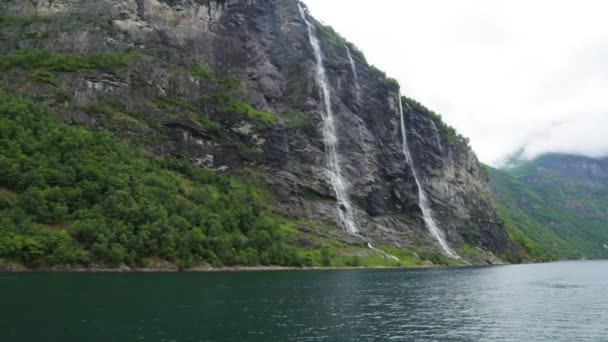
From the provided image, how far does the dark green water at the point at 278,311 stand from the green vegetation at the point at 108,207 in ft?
50.4

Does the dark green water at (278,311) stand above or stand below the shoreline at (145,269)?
below

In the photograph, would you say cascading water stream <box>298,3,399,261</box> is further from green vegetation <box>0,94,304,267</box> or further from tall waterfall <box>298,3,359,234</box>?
green vegetation <box>0,94,304,267</box>

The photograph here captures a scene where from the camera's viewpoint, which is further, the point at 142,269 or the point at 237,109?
the point at 237,109

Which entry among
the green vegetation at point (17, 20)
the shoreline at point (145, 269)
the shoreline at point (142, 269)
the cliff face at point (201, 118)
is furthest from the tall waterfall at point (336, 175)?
the green vegetation at point (17, 20)

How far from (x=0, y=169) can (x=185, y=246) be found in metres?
43.1

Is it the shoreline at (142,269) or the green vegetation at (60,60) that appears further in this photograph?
the green vegetation at (60,60)

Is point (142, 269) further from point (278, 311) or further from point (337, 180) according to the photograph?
point (337, 180)

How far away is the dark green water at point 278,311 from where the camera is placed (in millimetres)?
44594

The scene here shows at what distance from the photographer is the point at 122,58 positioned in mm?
178000

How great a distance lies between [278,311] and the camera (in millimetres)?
57531

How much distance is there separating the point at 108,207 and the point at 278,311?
7146 cm

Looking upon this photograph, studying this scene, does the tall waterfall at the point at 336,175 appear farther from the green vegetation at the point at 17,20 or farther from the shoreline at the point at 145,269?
the green vegetation at the point at 17,20

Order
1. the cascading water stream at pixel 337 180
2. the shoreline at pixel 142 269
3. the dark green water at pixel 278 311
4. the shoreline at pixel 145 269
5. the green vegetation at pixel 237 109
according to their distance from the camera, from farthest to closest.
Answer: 1. the green vegetation at pixel 237 109
2. the cascading water stream at pixel 337 180
3. the shoreline at pixel 145 269
4. the shoreline at pixel 142 269
5. the dark green water at pixel 278 311

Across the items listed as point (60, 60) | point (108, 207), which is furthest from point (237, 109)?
point (108, 207)
